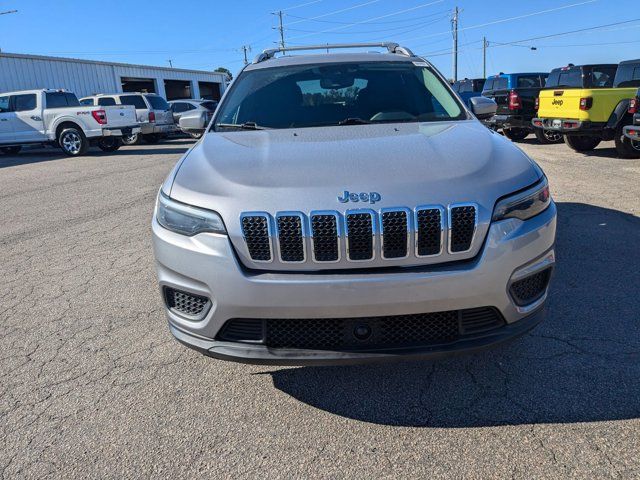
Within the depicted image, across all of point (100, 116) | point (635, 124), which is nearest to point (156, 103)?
point (100, 116)

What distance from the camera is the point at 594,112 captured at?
403 inches

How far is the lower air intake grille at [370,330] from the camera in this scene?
2.18 meters

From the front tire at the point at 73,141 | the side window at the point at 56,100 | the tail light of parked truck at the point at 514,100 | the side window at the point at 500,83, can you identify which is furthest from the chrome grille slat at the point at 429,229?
the side window at the point at 56,100

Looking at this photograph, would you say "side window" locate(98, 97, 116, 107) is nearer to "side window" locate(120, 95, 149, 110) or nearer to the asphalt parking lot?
"side window" locate(120, 95, 149, 110)

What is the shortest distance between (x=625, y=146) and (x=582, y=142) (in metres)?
1.66

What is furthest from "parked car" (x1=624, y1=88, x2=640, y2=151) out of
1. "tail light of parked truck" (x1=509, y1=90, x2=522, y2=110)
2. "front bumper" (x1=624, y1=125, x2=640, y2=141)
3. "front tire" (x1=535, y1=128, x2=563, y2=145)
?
"tail light of parked truck" (x1=509, y1=90, x2=522, y2=110)

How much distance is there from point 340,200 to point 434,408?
1.13 m

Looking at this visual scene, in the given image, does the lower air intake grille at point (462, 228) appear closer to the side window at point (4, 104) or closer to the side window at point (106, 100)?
the side window at point (4, 104)

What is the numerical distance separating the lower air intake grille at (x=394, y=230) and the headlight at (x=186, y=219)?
69cm

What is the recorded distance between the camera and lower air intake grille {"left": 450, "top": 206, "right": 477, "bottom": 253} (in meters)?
2.13

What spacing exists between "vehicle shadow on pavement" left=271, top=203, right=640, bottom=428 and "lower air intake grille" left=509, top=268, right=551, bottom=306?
0.39m

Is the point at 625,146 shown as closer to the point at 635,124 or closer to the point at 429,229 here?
the point at 635,124

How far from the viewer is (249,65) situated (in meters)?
4.16

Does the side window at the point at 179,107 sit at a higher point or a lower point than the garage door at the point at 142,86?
lower
